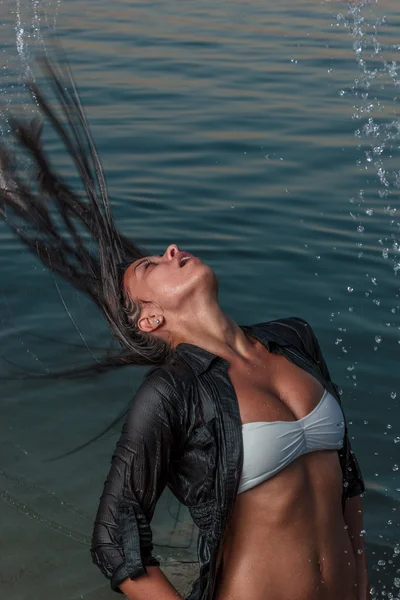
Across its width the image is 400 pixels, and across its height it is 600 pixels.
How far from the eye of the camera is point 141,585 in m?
3.30

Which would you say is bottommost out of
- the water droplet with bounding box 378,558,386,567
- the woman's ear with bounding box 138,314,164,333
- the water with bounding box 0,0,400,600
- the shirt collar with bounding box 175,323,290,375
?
the water droplet with bounding box 378,558,386,567

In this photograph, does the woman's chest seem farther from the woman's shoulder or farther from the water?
the water

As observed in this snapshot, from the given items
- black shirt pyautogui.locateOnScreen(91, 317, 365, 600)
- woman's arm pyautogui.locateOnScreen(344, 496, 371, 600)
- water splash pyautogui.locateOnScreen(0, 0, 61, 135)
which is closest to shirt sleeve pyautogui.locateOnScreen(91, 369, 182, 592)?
black shirt pyautogui.locateOnScreen(91, 317, 365, 600)

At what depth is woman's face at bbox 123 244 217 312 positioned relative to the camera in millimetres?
3639

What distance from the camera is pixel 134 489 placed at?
330 cm

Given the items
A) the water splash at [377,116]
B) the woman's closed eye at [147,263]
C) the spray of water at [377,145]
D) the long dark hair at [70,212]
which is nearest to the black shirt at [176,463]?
the woman's closed eye at [147,263]

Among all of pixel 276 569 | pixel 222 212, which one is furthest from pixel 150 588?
pixel 222 212

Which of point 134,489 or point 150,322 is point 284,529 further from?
point 150,322

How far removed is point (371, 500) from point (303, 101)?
24.0ft

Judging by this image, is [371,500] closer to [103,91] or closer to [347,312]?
[347,312]

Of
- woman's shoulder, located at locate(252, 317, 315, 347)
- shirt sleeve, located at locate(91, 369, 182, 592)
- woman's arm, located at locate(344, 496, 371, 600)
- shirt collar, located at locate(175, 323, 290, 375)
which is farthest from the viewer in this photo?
woman's shoulder, located at locate(252, 317, 315, 347)

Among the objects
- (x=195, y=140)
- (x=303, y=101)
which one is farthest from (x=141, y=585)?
(x=303, y=101)

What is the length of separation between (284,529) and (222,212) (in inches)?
242

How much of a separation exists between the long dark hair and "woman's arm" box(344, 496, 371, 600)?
878 millimetres
